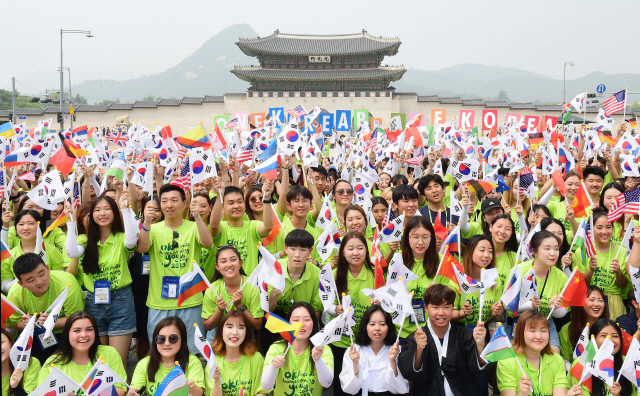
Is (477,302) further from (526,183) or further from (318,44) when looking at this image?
(318,44)

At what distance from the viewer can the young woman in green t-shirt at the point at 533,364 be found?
10.5ft

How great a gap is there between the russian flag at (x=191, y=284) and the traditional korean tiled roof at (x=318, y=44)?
3499cm

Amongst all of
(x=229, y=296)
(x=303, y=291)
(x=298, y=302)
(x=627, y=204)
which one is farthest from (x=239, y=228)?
(x=627, y=204)

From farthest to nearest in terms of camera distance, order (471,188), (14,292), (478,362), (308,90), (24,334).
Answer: (308,90), (471,188), (14,292), (478,362), (24,334)

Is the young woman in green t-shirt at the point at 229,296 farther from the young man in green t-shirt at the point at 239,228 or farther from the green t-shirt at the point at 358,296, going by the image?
the green t-shirt at the point at 358,296

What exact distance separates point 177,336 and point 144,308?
1.36 m

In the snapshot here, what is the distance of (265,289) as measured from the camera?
3.56 meters

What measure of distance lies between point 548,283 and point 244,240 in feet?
7.95

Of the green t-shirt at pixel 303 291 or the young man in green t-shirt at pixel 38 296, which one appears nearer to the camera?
the young man in green t-shirt at pixel 38 296

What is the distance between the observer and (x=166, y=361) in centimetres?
329

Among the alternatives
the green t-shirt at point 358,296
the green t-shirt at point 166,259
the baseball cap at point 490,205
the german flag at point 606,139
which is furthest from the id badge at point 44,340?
the german flag at point 606,139

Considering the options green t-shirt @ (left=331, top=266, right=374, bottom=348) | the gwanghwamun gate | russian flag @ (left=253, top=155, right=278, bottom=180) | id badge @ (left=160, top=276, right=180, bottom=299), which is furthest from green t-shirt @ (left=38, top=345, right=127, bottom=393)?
the gwanghwamun gate

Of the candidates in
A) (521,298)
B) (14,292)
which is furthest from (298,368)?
(14,292)

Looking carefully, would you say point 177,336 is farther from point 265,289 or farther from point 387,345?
point 387,345
